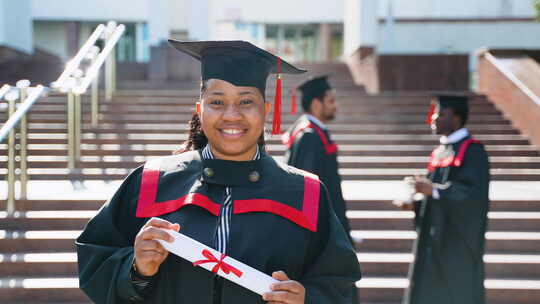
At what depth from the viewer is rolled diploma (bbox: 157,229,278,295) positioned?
76.4 inches

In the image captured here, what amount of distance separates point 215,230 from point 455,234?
3.04 meters

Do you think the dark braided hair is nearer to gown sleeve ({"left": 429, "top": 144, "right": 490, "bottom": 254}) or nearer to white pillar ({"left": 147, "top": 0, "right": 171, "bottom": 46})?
gown sleeve ({"left": 429, "top": 144, "right": 490, "bottom": 254})

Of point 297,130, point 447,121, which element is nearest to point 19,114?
point 297,130

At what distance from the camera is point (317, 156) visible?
16.1 feet

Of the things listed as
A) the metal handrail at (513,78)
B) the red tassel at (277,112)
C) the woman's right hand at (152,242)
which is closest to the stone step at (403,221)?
the metal handrail at (513,78)

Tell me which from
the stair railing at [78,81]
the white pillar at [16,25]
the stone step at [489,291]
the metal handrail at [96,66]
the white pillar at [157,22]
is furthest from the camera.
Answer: the white pillar at [157,22]

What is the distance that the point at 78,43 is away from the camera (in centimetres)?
2420

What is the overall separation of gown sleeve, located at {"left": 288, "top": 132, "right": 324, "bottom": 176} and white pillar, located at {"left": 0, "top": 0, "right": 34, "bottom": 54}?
11.5 m

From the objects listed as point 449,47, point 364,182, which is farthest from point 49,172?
point 449,47

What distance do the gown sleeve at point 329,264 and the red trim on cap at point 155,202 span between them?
0.38m

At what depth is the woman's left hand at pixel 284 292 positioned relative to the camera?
1923mm

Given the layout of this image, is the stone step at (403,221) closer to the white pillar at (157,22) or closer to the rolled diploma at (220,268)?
the rolled diploma at (220,268)

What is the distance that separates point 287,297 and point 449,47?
1890 cm

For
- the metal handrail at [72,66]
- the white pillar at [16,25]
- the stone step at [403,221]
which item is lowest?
the stone step at [403,221]
